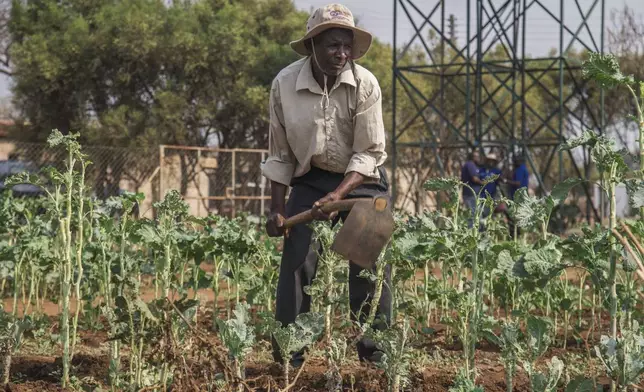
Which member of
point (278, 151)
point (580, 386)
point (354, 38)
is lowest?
point (580, 386)

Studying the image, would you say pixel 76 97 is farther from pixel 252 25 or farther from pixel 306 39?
pixel 306 39

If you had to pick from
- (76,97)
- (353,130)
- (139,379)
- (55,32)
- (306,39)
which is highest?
(55,32)

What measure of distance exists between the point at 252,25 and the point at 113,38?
4509 mm

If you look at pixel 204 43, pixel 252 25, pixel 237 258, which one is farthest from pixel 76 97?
pixel 237 258

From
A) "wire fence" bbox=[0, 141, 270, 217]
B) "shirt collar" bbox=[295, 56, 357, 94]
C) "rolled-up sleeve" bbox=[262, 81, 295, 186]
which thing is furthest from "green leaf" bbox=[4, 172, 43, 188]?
"wire fence" bbox=[0, 141, 270, 217]

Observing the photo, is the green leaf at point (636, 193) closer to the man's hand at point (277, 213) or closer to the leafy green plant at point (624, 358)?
the leafy green plant at point (624, 358)

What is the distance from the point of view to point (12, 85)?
2345cm

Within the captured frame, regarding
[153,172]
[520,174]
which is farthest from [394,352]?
[153,172]

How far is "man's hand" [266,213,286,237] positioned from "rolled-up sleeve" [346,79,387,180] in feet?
1.17

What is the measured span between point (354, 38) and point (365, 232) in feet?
3.49

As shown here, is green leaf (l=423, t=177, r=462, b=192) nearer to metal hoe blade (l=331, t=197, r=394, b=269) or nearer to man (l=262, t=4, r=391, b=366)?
metal hoe blade (l=331, t=197, r=394, b=269)

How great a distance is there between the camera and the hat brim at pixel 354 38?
4.13 metres

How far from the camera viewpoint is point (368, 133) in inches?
170

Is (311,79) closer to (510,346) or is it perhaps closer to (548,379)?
(510,346)
